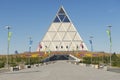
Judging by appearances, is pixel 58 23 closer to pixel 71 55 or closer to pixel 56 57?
pixel 56 57

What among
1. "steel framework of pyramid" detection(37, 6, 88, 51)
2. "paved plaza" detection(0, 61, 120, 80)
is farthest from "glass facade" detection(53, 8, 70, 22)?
"paved plaza" detection(0, 61, 120, 80)

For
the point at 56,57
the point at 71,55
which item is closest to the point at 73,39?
the point at 56,57

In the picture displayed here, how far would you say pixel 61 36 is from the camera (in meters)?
167

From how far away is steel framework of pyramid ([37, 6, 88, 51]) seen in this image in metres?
164

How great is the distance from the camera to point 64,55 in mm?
137375

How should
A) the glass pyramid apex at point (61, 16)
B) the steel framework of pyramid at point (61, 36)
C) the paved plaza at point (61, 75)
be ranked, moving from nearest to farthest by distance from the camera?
the paved plaza at point (61, 75) → the glass pyramid apex at point (61, 16) → the steel framework of pyramid at point (61, 36)

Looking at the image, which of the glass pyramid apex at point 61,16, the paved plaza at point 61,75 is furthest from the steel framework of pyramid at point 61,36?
the paved plaza at point 61,75

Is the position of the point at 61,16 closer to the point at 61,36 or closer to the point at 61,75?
the point at 61,36

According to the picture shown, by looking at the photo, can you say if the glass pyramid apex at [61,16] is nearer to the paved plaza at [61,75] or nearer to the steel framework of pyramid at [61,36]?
the steel framework of pyramid at [61,36]

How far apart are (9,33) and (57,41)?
379ft

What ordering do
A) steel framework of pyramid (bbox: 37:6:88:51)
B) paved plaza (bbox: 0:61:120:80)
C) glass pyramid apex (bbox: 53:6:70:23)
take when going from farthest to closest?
steel framework of pyramid (bbox: 37:6:88:51), glass pyramid apex (bbox: 53:6:70:23), paved plaza (bbox: 0:61:120:80)

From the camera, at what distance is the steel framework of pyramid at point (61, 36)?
164 meters

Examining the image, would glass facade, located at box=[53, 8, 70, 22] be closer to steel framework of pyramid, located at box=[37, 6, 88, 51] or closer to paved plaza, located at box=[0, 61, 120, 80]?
steel framework of pyramid, located at box=[37, 6, 88, 51]

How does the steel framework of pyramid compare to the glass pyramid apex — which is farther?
the steel framework of pyramid
